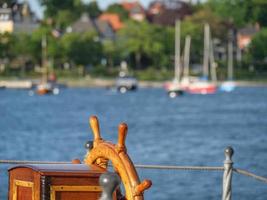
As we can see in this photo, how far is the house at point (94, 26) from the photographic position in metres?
154

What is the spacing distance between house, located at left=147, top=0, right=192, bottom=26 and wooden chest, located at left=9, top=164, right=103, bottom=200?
6050 inches

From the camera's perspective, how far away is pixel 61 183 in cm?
777

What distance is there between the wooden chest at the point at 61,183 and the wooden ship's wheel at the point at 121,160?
140 mm

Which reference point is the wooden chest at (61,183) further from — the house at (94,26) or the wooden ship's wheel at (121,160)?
the house at (94,26)

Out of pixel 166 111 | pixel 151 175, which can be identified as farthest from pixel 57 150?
pixel 166 111

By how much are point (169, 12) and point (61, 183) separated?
16295 cm

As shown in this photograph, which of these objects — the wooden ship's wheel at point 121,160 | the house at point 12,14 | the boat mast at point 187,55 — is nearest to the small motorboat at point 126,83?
the boat mast at point 187,55

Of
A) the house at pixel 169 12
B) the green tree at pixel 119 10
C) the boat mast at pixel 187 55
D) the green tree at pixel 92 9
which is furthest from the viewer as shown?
the green tree at pixel 119 10

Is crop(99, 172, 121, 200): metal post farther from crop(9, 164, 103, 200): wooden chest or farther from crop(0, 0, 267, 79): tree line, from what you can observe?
crop(0, 0, 267, 79): tree line

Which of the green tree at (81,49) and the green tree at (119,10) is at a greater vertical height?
the green tree at (119,10)

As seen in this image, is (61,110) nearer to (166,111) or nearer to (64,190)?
(166,111)

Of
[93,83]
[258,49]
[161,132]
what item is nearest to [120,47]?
[93,83]

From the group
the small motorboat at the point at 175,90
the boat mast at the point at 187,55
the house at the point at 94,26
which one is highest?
the house at the point at 94,26

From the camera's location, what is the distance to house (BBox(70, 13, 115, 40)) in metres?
154
